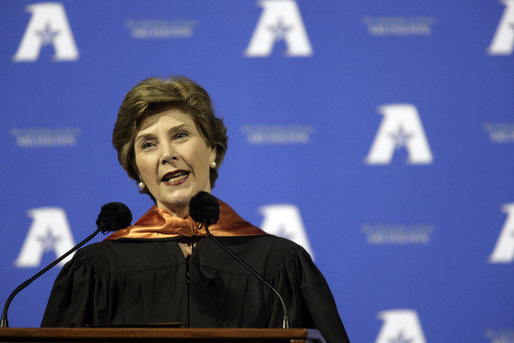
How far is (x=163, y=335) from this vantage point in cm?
151

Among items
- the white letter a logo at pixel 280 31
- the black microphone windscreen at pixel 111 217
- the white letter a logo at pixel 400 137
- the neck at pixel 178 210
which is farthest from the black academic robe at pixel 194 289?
the white letter a logo at pixel 280 31

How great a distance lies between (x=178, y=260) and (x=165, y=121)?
0.50 metres

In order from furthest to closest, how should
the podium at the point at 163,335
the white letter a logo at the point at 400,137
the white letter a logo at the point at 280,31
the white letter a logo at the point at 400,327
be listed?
the white letter a logo at the point at 280,31 < the white letter a logo at the point at 400,137 < the white letter a logo at the point at 400,327 < the podium at the point at 163,335

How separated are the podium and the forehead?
1107 mm

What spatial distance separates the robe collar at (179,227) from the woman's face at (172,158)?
0.20 ft

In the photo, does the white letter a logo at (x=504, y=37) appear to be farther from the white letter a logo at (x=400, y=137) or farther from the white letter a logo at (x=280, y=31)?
the white letter a logo at (x=280, y=31)

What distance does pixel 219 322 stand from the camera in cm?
226

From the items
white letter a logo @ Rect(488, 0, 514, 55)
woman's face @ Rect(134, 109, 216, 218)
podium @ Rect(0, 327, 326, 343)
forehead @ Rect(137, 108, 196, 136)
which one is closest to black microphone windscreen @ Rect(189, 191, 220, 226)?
woman's face @ Rect(134, 109, 216, 218)

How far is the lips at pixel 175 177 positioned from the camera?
2510 mm

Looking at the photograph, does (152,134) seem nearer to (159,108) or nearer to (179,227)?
(159,108)

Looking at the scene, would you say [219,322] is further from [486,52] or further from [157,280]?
[486,52]

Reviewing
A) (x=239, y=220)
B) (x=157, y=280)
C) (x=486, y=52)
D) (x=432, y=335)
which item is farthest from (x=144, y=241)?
(x=486, y=52)

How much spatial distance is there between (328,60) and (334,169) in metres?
0.53

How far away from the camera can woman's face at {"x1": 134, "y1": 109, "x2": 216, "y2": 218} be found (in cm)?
250
